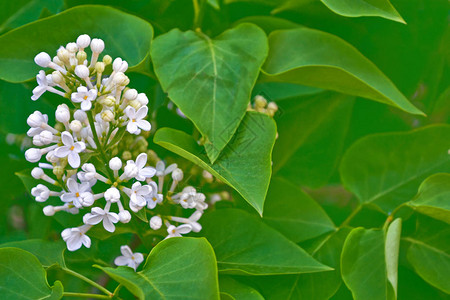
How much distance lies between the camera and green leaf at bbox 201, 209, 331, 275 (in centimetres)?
87

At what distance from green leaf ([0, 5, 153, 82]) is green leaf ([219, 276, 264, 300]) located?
0.36m

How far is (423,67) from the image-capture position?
4.07ft

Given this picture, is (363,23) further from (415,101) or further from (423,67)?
(415,101)

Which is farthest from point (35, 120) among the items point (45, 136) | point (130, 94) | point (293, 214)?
point (293, 214)

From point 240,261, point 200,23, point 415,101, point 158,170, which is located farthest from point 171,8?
point 415,101

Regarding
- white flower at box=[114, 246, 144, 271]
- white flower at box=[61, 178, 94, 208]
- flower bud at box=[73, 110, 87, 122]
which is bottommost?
white flower at box=[114, 246, 144, 271]

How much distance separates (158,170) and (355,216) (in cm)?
49

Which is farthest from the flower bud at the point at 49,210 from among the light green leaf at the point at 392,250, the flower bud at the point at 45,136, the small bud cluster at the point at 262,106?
the light green leaf at the point at 392,250

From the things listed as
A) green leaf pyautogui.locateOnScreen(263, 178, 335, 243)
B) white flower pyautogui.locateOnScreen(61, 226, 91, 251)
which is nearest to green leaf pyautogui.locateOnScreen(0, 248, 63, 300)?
white flower pyautogui.locateOnScreen(61, 226, 91, 251)

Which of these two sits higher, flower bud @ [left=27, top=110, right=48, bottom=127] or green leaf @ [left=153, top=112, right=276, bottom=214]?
green leaf @ [left=153, top=112, right=276, bottom=214]

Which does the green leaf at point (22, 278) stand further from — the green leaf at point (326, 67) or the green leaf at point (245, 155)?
the green leaf at point (326, 67)

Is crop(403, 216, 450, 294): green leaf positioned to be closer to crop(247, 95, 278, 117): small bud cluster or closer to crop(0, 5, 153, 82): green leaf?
crop(247, 95, 278, 117): small bud cluster

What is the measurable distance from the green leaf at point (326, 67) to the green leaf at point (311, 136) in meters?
0.18

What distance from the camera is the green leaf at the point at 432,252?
38.8 inches
